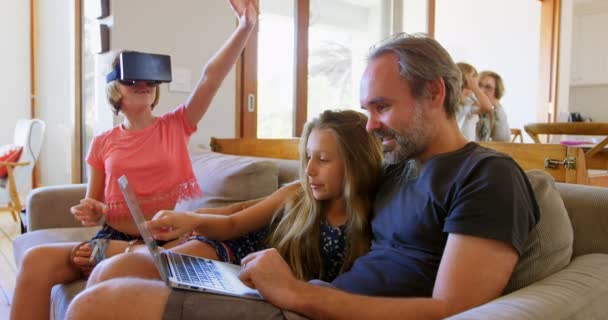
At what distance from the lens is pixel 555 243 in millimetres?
977

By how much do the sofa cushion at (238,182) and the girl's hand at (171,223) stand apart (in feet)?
1.56

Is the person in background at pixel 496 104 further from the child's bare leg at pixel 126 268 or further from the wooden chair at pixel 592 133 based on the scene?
the child's bare leg at pixel 126 268

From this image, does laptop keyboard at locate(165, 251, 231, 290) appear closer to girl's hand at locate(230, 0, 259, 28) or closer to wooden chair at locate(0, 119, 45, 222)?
girl's hand at locate(230, 0, 259, 28)

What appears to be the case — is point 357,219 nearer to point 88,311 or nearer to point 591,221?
point 591,221

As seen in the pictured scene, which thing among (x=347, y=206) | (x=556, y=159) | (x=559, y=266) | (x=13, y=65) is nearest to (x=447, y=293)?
(x=559, y=266)

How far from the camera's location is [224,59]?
5.22 feet

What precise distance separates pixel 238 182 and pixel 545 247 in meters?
1.10

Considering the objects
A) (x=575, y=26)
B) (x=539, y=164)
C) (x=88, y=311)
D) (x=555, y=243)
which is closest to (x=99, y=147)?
(x=88, y=311)

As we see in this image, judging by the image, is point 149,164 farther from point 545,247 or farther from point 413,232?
point 545,247

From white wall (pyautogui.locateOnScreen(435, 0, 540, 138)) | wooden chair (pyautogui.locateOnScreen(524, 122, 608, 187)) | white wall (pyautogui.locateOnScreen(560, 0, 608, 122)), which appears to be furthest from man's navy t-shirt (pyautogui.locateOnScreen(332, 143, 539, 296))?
white wall (pyautogui.locateOnScreen(560, 0, 608, 122))

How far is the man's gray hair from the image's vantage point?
3.49 ft

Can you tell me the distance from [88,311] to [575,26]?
23.8ft

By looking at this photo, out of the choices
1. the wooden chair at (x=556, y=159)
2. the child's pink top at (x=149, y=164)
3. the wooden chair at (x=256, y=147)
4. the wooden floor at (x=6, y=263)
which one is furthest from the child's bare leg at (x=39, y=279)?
the wooden chair at (x=556, y=159)

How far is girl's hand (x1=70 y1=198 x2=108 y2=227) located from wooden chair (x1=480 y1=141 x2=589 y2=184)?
54.7 inches
